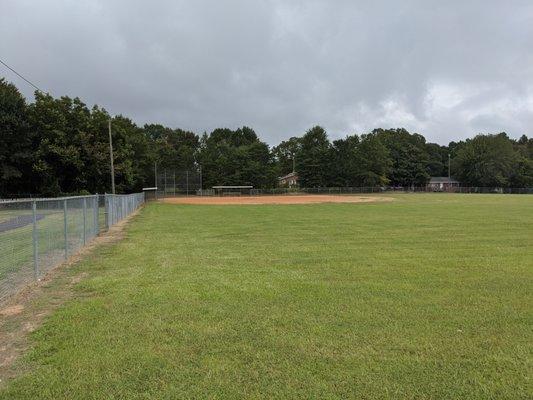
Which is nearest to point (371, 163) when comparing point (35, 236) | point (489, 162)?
point (489, 162)

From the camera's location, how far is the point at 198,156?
95.4 metres

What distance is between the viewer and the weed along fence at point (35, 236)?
803 centimetres

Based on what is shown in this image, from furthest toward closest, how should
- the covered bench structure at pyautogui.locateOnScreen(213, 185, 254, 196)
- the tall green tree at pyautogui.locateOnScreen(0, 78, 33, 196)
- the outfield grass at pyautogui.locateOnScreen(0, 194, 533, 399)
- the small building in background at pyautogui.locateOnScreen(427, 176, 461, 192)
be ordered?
1. the small building in background at pyautogui.locateOnScreen(427, 176, 461, 192)
2. the covered bench structure at pyautogui.locateOnScreen(213, 185, 254, 196)
3. the tall green tree at pyautogui.locateOnScreen(0, 78, 33, 196)
4. the outfield grass at pyautogui.locateOnScreen(0, 194, 533, 399)

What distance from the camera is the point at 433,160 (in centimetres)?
14125

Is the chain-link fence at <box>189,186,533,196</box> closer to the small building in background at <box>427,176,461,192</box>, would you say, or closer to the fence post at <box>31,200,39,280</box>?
the small building in background at <box>427,176,461,192</box>

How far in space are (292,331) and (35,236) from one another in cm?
559

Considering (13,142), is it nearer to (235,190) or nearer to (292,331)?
(235,190)

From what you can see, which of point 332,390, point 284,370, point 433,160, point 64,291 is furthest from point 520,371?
point 433,160

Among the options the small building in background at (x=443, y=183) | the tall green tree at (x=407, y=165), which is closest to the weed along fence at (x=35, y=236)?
the tall green tree at (x=407, y=165)

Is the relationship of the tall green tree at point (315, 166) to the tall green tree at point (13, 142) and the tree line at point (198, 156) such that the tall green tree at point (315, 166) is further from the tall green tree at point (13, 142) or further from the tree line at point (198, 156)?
the tall green tree at point (13, 142)

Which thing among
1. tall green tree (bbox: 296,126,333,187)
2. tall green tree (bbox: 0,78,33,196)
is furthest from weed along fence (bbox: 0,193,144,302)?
tall green tree (bbox: 296,126,333,187)

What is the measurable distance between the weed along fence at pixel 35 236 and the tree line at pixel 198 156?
128ft

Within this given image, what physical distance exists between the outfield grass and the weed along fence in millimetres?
934

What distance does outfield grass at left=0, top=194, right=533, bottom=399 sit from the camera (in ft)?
13.7
